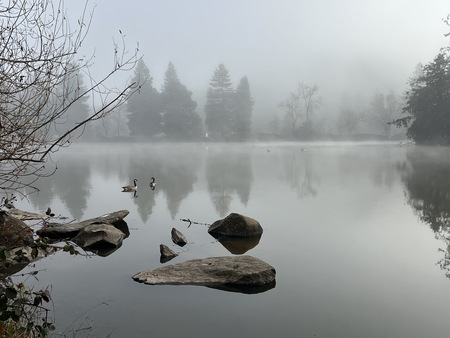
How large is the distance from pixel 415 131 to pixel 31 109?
51.2 meters

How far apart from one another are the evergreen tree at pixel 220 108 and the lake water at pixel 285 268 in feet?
179

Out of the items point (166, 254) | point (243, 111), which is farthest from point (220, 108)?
point (166, 254)

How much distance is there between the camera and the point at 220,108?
71.5 m

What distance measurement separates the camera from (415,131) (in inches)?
1871

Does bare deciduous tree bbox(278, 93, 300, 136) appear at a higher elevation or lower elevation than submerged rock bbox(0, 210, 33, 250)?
higher

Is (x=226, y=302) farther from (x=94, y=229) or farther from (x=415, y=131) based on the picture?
(x=415, y=131)

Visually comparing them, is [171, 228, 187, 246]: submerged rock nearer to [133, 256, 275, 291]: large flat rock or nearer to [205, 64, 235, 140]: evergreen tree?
[133, 256, 275, 291]: large flat rock

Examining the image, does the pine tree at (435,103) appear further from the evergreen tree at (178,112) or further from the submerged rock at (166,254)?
the submerged rock at (166,254)

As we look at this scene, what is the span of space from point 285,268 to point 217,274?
1.63 metres

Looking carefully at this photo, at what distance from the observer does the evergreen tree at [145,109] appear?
6781cm

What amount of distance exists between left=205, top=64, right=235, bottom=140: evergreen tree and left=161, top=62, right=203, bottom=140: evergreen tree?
→ 3.97 meters

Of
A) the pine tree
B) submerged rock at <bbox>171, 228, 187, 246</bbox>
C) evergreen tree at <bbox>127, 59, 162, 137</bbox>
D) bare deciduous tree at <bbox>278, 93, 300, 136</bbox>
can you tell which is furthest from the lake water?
bare deciduous tree at <bbox>278, 93, 300, 136</bbox>

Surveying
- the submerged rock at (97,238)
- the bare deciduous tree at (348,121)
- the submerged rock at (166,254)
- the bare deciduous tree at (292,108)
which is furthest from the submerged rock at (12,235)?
the bare deciduous tree at (348,121)

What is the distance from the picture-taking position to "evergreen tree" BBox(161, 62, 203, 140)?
216 ft
